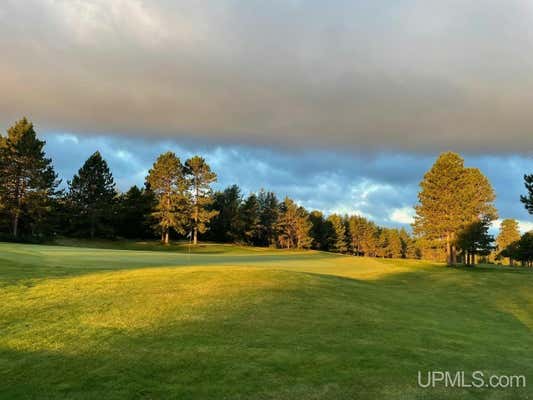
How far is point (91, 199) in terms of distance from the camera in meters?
67.8

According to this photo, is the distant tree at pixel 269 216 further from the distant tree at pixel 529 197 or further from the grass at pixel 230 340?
the grass at pixel 230 340

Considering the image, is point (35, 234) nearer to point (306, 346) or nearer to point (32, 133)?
point (32, 133)

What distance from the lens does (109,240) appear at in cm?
6625

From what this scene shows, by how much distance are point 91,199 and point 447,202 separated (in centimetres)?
5571

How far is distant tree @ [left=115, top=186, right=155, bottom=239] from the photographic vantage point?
74594 millimetres

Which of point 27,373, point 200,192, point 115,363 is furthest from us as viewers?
point 200,192

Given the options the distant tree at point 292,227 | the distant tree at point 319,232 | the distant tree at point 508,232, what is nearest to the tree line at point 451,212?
the distant tree at point 292,227

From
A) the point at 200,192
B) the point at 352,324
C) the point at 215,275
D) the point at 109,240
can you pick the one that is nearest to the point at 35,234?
the point at 109,240

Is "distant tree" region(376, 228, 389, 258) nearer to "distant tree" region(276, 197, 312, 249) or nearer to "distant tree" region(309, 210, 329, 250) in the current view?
"distant tree" region(309, 210, 329, 250)

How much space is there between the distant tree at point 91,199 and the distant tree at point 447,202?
5011cm

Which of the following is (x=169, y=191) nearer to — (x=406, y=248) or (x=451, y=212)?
(x=451, y=212)

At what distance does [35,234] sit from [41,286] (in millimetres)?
50360

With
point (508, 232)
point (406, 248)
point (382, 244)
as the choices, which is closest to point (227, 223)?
point (382, 244)

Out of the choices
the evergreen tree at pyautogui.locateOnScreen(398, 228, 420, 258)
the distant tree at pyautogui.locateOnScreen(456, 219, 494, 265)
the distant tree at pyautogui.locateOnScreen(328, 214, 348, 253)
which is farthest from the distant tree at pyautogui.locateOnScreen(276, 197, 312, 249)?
the evergreen tree at pyautogui.locateOnScreen(398, 228, 420, 258)
